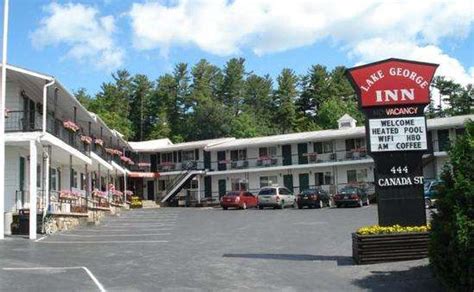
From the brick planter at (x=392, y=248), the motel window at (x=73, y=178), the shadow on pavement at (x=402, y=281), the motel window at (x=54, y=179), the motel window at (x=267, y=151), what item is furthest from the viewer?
the motel window at (x=267, y=151)

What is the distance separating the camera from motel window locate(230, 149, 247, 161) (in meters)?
54.2

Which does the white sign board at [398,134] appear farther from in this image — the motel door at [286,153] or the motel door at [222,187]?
the motel door at [222,187]

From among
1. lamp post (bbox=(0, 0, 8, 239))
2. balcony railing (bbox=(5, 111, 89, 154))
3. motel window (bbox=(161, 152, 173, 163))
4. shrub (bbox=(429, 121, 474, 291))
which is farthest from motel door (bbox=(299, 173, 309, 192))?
shrub (bbox=(429, 121, 474, 291))

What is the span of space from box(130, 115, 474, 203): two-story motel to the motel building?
0.28 ft

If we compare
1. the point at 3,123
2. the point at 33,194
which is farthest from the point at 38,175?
the point at 3,123

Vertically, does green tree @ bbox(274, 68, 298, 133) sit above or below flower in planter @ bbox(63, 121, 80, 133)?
above

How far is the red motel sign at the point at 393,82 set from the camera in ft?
47.5

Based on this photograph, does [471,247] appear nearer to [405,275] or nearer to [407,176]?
[405,275]

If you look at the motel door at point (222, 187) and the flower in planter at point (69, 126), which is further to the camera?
the motel door at point (222, 187)

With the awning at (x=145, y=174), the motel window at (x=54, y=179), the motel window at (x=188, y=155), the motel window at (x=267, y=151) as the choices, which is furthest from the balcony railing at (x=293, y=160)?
the motel window at (x=54, y=179)

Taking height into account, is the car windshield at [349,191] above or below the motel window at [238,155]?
below

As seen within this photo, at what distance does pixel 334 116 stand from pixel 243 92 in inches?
737

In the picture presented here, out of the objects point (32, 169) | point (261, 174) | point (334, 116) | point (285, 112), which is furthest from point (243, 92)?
point (32, 169)

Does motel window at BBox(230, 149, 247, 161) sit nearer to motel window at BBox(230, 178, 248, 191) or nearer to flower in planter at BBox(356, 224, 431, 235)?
motel window at BBox(230, 178, 248, 191)
